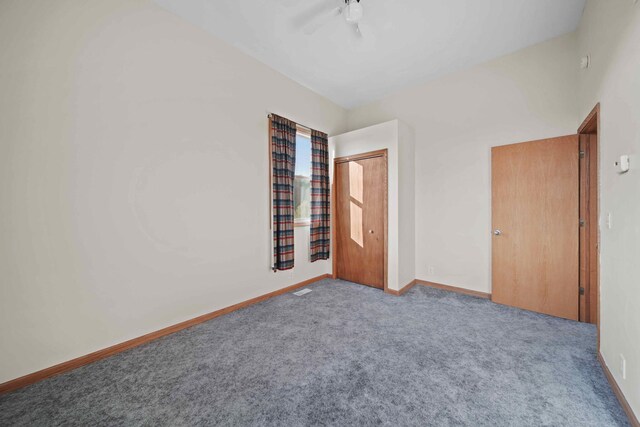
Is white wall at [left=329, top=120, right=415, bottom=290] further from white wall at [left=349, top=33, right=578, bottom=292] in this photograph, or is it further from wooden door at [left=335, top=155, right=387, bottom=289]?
white wall at [left=349, top=33, right=578, bottom=292]

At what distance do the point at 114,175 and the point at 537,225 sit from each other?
13.3ft

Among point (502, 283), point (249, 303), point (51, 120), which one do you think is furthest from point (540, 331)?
point (51, 120)

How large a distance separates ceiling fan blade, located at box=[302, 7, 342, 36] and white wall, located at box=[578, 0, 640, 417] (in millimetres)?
1897

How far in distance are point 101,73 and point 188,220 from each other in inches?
51.7

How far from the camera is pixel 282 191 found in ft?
9.93

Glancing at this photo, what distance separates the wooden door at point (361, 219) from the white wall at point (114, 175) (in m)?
1.52

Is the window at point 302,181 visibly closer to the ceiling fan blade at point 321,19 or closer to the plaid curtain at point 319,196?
the plaid curtain at point 319,196

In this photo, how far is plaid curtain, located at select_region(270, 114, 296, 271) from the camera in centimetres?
298

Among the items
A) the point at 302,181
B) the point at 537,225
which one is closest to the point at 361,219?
the point at 302,181

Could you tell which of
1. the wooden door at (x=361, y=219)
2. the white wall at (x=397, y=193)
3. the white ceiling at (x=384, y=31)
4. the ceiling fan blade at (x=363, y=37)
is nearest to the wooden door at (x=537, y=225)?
the white wall at (x=397, y=193)

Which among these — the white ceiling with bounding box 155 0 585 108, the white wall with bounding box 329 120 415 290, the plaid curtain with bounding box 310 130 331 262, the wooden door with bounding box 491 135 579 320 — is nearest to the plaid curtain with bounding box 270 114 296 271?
the plaid curtain with bounding box 310 130 331 262

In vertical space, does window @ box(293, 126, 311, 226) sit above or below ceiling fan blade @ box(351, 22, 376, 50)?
below

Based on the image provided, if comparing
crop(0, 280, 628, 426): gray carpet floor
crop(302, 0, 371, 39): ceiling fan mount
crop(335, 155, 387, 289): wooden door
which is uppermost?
crop(302, 0, 371, 39): ceiling fan mount

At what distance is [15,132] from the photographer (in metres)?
1.53
